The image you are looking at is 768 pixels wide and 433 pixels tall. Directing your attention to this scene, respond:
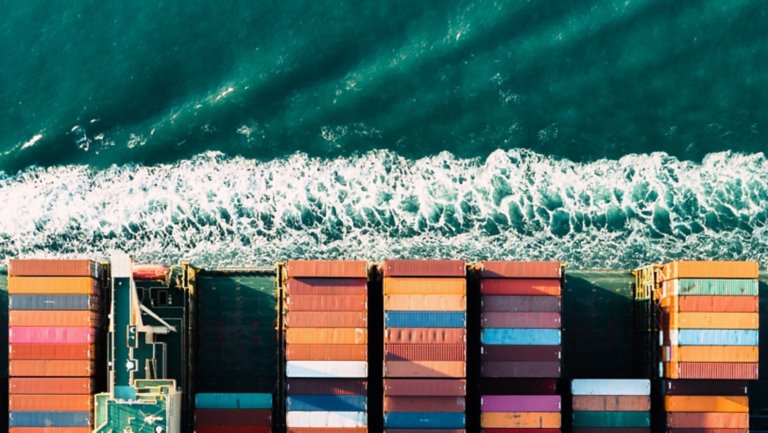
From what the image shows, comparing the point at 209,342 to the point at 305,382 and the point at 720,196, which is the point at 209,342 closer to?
the point at 305,382

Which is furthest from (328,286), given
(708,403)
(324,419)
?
(708,403)

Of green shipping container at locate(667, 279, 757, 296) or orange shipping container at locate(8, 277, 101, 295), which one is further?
orange shipping container at locate(8, 277, 101, 295)

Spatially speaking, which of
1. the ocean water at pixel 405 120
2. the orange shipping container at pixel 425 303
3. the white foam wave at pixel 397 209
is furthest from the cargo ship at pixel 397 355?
the ocean water at pixel 405 120

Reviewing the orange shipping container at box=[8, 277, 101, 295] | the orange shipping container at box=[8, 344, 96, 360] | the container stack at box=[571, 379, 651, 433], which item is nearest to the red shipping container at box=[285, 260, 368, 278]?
the orange shipping container at box=[8, 277, 101, 295]

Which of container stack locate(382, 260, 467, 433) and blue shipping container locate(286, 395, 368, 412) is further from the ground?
container stack locate(382, 260, 467, 433)

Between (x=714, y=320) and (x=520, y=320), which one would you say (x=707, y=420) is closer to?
(x=714, y=320)

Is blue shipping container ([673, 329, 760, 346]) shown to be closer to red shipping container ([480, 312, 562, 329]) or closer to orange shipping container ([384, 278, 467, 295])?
red shipping container ([480, 312, 562, 329])

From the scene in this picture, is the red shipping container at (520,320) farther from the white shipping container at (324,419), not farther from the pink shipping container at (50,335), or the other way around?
the pink shipping container at (50,335)
